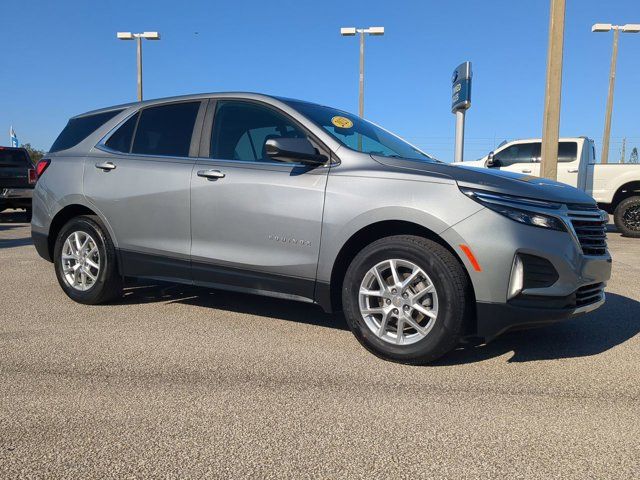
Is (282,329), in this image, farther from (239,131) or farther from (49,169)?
(49,169)

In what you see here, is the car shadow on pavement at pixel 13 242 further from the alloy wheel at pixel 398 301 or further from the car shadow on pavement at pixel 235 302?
the alloy wheel at pixel 398 301

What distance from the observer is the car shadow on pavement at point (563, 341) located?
347cm

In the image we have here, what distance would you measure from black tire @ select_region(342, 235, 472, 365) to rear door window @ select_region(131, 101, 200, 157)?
5.96ft

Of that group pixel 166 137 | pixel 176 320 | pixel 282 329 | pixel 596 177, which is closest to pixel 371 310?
pixel 282 329

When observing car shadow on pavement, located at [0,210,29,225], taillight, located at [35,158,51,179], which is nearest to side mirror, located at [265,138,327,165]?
taillight, located at [35,158,51,179]

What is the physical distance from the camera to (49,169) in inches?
193

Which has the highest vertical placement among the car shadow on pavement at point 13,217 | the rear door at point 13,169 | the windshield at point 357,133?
the windshield at point 357,133

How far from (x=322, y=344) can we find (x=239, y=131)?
1763 millimetres

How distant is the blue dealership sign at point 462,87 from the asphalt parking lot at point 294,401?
33.5ft

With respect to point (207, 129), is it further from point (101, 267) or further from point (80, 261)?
point (80, 261)

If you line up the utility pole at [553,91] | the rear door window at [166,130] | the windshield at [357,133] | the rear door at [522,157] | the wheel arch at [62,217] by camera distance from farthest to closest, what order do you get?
the rear door at [522,157] < the utility pole at [553,91] < the wheel arch at [62,217] < the rear door window at [166,130] < the windshield at [357,133]

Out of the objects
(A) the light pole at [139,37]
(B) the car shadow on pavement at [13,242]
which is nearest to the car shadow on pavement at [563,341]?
(B) the car shadow on pavement at [13,242]

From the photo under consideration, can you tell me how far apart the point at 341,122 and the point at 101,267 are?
2374 millimetres

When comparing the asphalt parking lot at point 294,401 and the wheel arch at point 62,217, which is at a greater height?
the wheel arch at point 62,217
